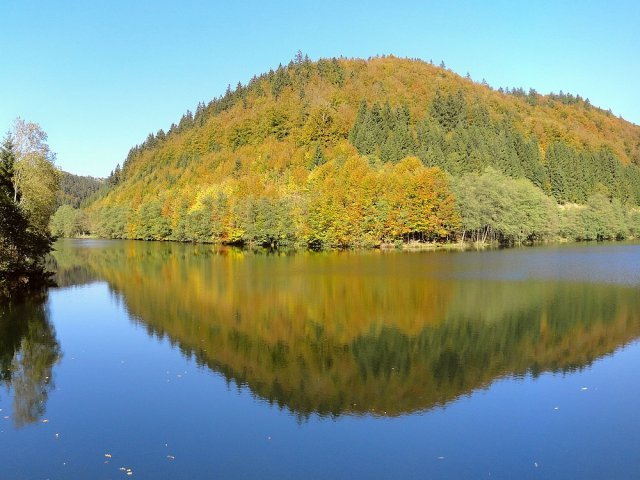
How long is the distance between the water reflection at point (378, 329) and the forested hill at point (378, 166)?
39.0 metres

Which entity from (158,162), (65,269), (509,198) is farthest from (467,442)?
(158,162)

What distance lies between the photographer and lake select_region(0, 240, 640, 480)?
1222cm

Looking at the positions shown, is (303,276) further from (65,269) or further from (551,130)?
(551,130)

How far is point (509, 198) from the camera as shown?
83250 mm

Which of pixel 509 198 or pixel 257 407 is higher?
pixel 509 198

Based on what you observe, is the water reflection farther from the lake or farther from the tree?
the tree

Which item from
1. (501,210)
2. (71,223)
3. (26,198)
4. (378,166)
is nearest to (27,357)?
(26,198)

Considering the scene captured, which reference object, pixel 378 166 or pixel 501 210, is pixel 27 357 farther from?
pixel 378 166

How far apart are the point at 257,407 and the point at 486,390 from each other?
280 inches

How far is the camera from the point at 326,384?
17.3 m

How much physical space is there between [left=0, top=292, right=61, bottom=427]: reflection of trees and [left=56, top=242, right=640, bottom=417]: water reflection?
4.79 meters

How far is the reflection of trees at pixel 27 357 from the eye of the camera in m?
15.9

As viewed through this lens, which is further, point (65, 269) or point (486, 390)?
point (65, 269)

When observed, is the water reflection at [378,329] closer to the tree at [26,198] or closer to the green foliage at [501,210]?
the tree at [26,198]
